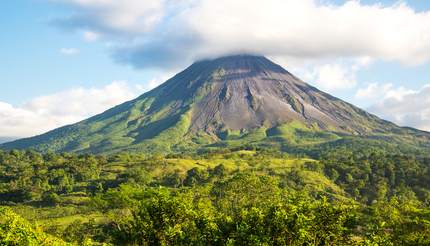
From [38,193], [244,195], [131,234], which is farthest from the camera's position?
[38,193]

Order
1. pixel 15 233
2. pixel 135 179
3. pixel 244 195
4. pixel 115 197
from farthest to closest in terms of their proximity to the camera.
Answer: pixel 135 179
pixel 244 195
pixel 115 197
pixel 15 233

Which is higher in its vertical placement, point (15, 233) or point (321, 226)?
point (15, 233)

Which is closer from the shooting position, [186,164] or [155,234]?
[155,234]

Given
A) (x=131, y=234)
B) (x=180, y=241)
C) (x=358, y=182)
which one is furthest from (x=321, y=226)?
(x=358, y=182)

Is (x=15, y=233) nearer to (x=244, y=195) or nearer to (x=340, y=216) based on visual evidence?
(x=340, y=216)

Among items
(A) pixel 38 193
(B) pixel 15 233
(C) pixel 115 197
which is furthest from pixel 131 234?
(A) pixel 38 193

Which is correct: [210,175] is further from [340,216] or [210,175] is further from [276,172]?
[340,216]
